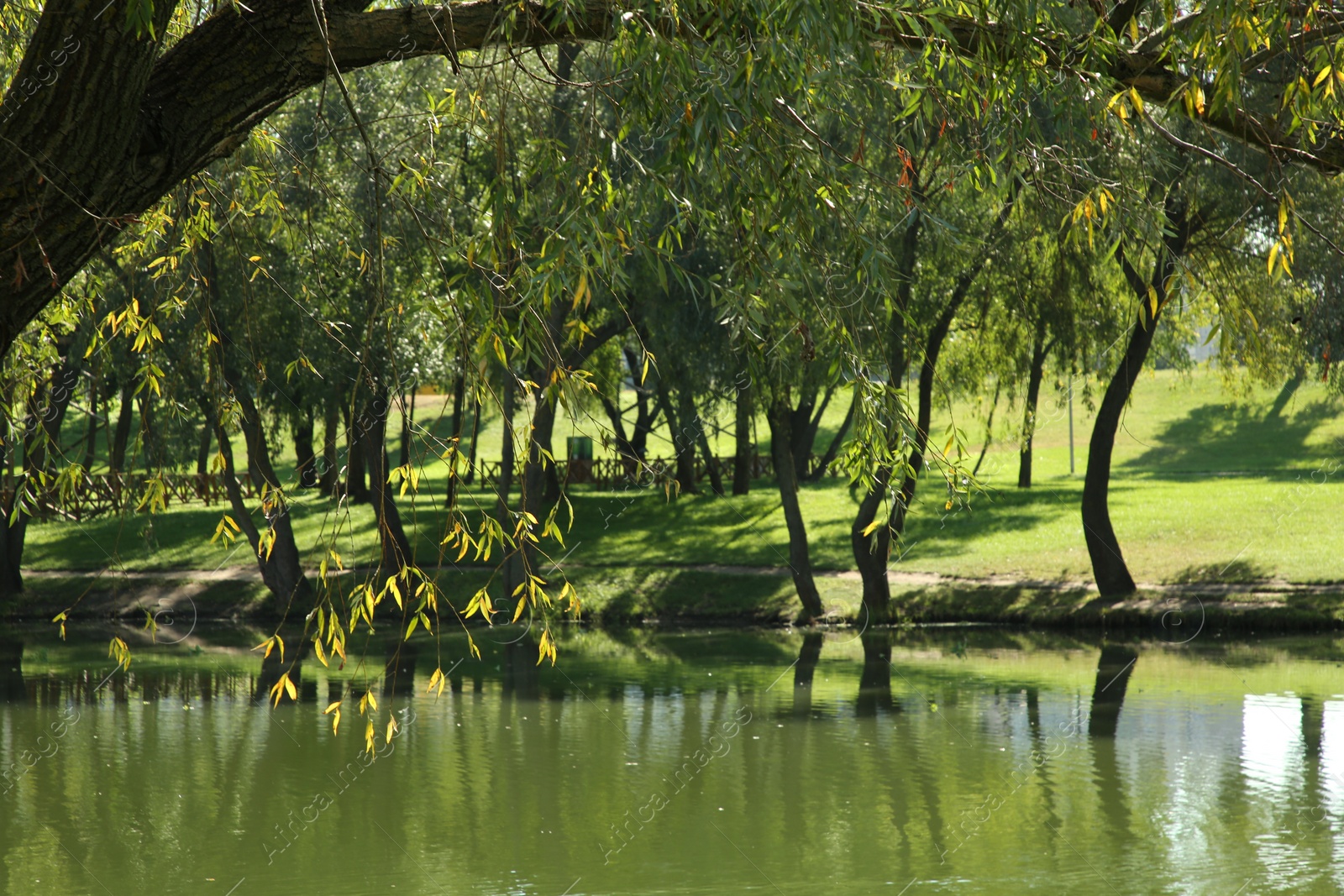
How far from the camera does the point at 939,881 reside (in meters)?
6.86

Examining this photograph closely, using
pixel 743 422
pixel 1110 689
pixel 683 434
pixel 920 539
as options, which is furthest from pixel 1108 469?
pixel 683 434

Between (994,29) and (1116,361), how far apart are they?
13.9 metres

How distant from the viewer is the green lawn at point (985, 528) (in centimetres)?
1911

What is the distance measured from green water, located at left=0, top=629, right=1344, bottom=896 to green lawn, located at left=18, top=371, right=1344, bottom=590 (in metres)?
3.70

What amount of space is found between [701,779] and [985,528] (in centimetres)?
1422

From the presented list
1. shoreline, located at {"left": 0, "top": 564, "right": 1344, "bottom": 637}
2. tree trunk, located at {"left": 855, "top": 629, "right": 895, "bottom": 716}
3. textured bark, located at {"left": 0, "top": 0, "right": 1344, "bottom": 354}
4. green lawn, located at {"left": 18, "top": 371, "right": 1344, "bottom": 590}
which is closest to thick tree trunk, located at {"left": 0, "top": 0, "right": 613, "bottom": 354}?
textured bark, located at {"left": 0, "top": 0, "right": 1344, "bottom": 354}

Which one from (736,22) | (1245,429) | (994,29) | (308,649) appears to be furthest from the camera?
(1245,429)

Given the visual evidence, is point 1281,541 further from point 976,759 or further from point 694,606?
point 976,759

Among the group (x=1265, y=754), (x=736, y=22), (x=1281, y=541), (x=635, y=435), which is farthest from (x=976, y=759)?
(x=635, y=435)

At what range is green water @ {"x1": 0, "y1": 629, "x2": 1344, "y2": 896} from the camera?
7.06 meters

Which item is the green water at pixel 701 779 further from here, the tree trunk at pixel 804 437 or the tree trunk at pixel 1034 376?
the tree trunk at pixel 804 437

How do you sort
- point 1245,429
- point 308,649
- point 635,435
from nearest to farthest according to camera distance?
1. point 308,649
2. point 635,435
3. point 1245,429

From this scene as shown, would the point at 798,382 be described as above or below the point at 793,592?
above

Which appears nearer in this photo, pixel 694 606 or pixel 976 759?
pixel 976 759
